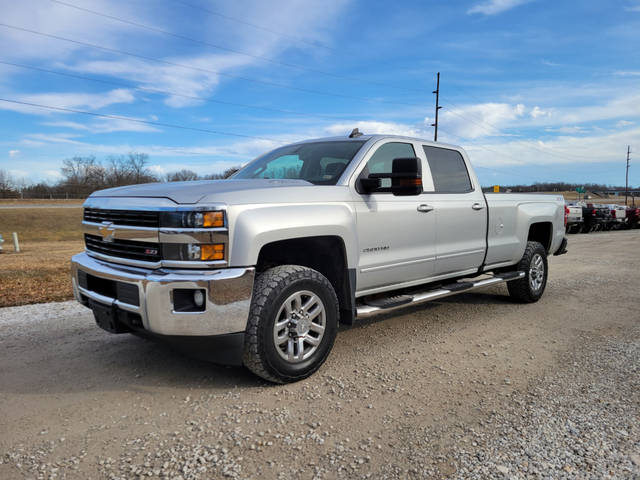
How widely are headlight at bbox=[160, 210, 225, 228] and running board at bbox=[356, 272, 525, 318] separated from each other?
4.87 feet

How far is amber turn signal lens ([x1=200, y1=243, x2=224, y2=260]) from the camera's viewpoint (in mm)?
3117

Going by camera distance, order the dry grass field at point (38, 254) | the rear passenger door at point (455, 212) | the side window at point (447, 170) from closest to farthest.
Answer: the rear passenger door at point (455, 212)
the side window at point (447, 170)
the dry grass field at point (38, 254)

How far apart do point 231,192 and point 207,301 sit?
2.44 ft

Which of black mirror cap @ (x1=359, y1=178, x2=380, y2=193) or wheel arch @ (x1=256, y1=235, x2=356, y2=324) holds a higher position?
black mirror cap @ (x1=359, y1=178, x2=380, y2=193)

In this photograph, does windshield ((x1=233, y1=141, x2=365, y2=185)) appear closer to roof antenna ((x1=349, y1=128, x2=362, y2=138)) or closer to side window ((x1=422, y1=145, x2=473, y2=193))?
roof antenna ((x1=349, y1=128, x2=362, y2=138))

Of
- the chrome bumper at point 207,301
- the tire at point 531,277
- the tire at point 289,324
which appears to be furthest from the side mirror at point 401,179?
the tire at point 531,277

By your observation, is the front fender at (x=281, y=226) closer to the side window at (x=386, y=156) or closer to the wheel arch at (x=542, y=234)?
the side window at (x=386, y=156)

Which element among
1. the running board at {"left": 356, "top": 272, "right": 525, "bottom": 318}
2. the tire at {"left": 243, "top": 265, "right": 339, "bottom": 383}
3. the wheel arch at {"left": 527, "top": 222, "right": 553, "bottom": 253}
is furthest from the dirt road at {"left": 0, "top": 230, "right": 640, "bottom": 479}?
the wheel arch at {"left": 527, "top": 222, "right": 553, "bottom": 253}

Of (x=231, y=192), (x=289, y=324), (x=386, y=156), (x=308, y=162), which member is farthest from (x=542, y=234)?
(x=231, y=192)

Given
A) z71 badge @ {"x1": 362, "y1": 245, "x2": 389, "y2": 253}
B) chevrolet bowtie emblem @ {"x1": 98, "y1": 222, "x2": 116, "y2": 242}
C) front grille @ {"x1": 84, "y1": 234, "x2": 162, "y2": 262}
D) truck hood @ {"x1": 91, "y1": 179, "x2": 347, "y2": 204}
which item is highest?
truck hood @ {"x1": 91, "y1": 179, "x2": 347, "y2": 204}

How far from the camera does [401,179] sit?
390 centimetres

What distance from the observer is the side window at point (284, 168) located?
4531mm

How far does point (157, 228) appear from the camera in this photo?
3.20m

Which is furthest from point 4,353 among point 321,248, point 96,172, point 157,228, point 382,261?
point 96,172
